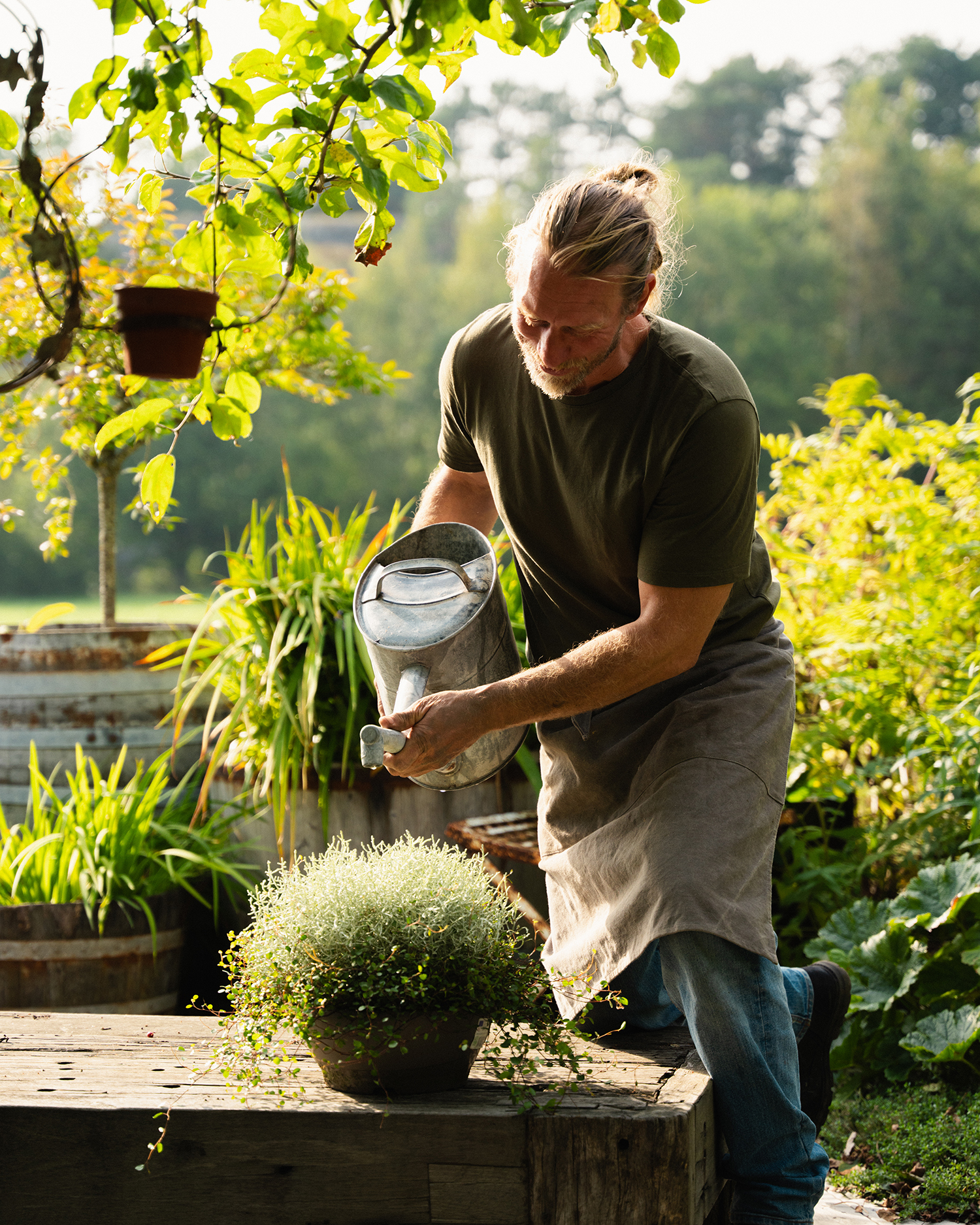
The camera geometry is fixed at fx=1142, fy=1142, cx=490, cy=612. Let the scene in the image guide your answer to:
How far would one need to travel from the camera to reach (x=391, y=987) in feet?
4.64

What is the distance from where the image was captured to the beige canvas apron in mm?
1658

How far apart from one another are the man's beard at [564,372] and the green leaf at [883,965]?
148 cm

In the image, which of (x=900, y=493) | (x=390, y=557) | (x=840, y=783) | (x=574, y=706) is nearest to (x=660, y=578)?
(x=574, y=706)

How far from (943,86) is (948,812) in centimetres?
4145

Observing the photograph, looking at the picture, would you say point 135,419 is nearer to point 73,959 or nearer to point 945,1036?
point 73,959

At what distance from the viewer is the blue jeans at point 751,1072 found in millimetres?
1574

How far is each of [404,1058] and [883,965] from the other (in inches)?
57.7

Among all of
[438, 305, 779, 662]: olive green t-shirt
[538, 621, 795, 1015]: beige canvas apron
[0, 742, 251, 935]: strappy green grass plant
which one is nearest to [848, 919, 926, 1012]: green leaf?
[538, 621, 795, 1015]: beige canvas apron

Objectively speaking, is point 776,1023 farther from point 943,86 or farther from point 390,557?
point 943,86

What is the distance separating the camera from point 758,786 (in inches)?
69.0

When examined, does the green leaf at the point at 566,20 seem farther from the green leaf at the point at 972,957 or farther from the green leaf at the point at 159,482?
the green leaf at the point at 972,957

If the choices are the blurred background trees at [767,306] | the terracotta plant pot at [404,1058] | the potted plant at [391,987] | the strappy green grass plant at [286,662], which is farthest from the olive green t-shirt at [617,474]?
the blurred background trees at [767,306]

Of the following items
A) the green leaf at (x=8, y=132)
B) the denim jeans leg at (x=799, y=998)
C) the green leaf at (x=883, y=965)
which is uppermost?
the green leaf at (x=8, y=132)

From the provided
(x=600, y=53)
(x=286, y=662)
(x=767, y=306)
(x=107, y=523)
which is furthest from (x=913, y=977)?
(x=767, y=306)
